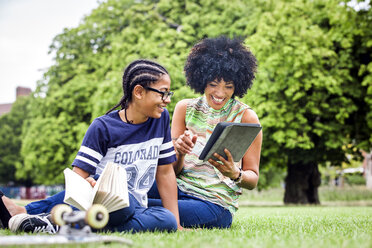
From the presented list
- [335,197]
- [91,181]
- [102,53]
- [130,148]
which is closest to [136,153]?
[130,148]

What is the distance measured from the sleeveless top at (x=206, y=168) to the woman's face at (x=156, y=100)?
2.53ft

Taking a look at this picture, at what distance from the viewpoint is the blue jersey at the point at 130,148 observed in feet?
11.3

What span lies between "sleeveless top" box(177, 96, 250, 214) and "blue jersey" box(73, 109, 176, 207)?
47 cm

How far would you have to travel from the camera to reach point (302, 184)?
54.3 feet

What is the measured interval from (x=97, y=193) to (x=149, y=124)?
1.11 meters

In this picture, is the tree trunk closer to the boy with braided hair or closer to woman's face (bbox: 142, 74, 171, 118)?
the boy with braided hair

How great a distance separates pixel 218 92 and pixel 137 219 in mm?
1588

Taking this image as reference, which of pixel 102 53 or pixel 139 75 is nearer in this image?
pixel 139 75

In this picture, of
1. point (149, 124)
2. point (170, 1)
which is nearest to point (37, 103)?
point (170, 1)

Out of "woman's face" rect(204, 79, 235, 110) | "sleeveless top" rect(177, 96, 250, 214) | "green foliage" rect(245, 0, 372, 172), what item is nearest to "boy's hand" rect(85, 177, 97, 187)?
"sleeveless top" rect(177, 96, 250, 214)

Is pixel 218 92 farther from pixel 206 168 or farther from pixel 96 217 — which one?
pixel 96 217

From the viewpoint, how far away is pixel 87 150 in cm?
339

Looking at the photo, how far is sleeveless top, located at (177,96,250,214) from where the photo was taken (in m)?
4.17

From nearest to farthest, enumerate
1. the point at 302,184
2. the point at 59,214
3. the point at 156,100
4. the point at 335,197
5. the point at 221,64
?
the point at 59,214 → the point at 156,100 → the point at 221,64 → the point at 302,184 → the point at 335,197
